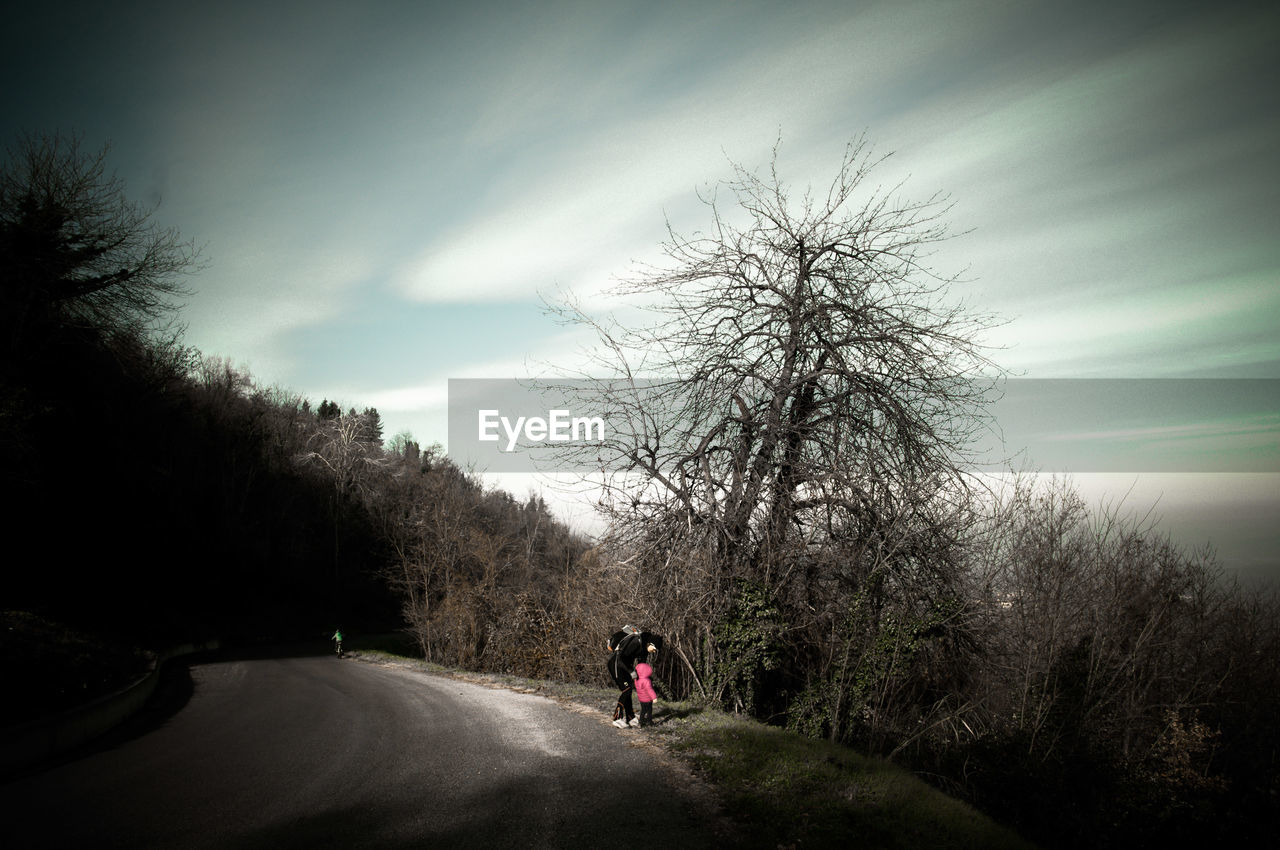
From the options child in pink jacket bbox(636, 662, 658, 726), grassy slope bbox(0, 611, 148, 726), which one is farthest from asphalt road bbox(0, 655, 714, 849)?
grassy slope bbox(0, 611, 148, 726)

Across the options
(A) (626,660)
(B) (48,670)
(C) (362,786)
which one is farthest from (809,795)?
(B) (48,670)

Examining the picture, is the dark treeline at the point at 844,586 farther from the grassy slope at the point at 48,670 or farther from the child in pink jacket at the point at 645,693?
A: the grassy slope at the point at 48,670

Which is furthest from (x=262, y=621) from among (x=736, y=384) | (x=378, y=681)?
(x=736, y=384)

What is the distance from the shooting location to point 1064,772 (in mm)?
13102

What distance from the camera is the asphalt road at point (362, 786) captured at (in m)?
5.56

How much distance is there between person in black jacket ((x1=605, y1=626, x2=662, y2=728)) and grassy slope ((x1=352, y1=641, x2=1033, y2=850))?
0.47 metres

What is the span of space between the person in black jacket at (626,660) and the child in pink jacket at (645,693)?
8.6 inches

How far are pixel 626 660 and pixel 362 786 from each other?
4047 mm

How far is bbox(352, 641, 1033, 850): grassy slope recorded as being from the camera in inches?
222

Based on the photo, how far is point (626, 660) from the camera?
9820 mm

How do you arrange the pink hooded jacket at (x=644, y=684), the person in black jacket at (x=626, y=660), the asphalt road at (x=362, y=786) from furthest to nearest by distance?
the person in black jacket at (x=626, y=660)
the pink hooded jacket at (x=644, y=684)
the asphalt road at (x=362, y=786)

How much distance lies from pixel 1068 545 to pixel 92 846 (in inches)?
707

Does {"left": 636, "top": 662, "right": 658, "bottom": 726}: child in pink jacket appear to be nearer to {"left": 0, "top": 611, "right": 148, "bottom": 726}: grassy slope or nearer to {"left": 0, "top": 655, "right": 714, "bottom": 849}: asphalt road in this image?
{"left": 0, "top": 655, "right": 714, "bottom": 849}: asphalt road

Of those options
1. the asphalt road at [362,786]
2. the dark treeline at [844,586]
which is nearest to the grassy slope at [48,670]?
the asphalt road at [362,786]
